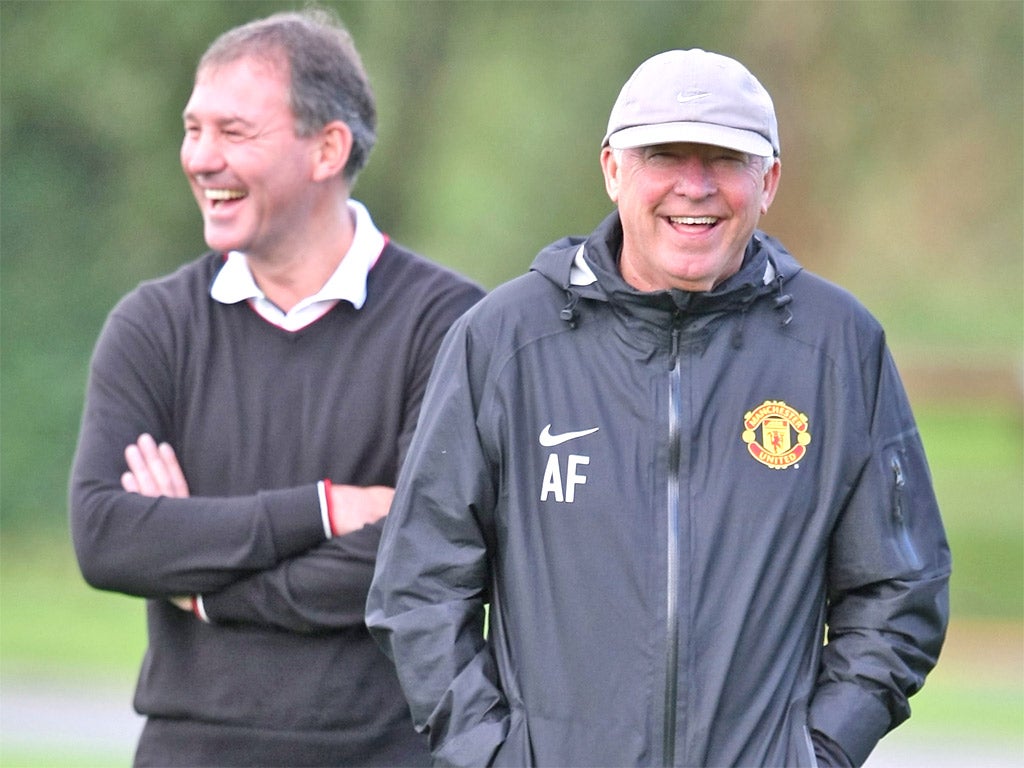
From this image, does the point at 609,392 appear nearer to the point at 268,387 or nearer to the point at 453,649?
the point at 453,649

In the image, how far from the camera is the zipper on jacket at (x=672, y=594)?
3.27 m

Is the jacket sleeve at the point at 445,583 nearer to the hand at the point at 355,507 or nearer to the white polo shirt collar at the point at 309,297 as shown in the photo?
the hand at the point at 355,507

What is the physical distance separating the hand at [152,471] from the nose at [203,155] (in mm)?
667

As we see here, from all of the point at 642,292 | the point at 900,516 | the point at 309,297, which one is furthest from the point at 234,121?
the point at 900,516

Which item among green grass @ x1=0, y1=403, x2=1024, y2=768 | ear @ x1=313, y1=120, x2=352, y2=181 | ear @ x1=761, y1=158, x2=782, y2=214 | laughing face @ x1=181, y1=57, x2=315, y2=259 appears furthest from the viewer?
green grass @ x1=0, y1=403, x2=1024, y2=768

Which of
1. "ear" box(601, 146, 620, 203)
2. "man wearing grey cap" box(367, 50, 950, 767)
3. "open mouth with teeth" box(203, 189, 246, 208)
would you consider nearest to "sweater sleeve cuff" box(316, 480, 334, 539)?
"man wearing grey cap" box(367, 50, 950, 767)

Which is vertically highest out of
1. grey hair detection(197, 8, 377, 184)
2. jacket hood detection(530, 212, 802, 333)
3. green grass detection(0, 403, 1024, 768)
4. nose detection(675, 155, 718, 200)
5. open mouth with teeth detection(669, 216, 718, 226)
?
grey hair detection(197, 8, 377, 184)

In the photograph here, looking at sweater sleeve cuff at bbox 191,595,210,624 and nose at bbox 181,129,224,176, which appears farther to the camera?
nose at bbox 181,129,224,176

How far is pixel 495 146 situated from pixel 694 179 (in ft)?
43.6

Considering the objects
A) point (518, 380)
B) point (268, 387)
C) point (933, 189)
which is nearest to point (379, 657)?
point (268, 387)

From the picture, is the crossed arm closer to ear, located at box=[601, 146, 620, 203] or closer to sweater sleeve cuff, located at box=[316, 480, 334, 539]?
sweater sleeve cuff, located at box=[316, 480, 334, 539]

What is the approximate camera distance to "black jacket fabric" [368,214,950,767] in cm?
330

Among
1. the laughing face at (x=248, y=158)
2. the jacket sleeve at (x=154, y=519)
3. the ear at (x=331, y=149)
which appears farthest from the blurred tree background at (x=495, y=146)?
the jacket sleeve at (x=154, y=519)

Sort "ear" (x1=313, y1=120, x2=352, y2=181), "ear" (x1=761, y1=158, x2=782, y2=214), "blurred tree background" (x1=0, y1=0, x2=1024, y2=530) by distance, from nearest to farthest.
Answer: "ear" (x1=761, y1=158, x2=782, y2=214), "ear" (x1=313, y1=120, x2=352, y2=181), "blurred tree background" (x1=0, y1=0, x2=1024, y2=530)
